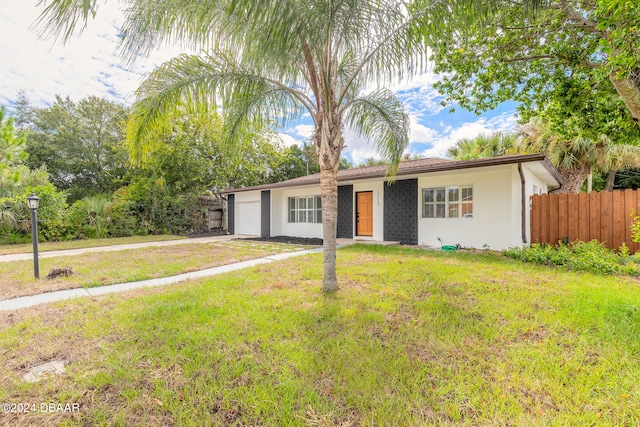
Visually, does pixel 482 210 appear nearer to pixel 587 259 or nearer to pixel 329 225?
pixel 587 259

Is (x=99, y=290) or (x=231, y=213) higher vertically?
(x=231, y=213)

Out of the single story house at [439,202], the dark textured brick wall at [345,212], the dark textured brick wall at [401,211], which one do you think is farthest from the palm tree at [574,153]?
the dark textured brick wall at [345,212]

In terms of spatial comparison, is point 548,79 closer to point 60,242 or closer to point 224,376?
point 224,376

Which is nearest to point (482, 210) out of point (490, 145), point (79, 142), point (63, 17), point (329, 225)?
point (329, 225)

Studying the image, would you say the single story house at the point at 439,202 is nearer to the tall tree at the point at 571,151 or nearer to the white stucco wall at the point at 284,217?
the white stucco wall at the point at 284,217

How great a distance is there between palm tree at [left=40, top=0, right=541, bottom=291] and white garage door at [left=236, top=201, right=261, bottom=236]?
9832mm

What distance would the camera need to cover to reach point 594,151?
1188cm

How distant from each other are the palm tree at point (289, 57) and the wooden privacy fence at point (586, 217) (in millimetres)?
6235

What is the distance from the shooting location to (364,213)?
11.2 m

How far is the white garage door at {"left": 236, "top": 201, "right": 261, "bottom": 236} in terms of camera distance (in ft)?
48.9

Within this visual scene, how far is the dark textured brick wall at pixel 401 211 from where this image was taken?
970 cm

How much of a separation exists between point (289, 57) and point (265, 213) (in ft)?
34.5

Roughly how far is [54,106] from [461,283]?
93.5ft

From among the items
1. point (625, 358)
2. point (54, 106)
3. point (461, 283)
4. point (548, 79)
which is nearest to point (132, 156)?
point (461, 283)
